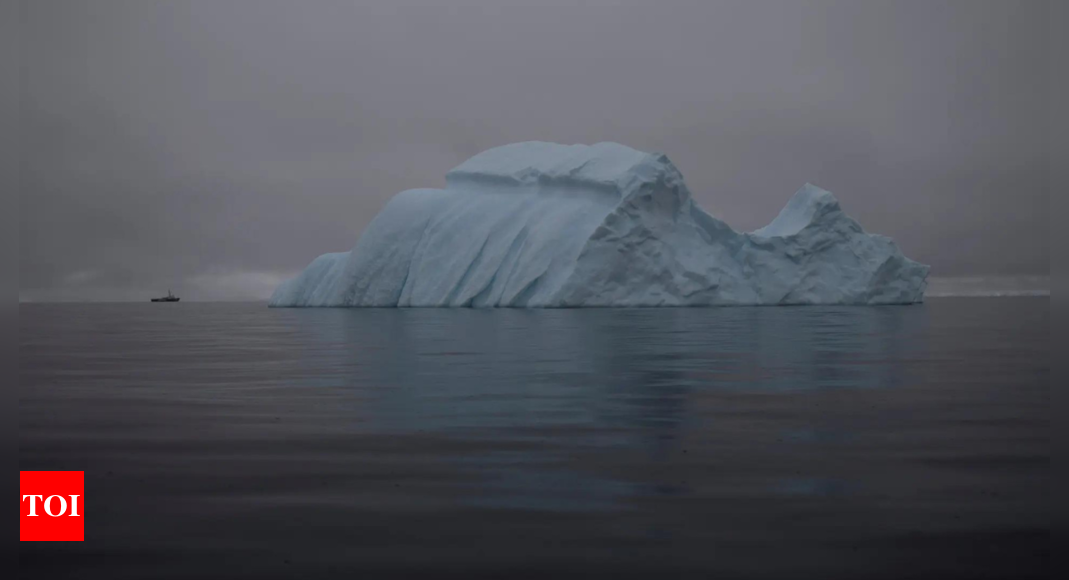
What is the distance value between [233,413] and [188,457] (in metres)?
2.11

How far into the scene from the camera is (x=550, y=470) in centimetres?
605

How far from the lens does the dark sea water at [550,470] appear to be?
14.2 ft

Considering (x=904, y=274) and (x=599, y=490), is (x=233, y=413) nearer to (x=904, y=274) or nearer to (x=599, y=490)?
(x=599, y=490)

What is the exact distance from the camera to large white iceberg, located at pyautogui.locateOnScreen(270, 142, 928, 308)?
41781mm

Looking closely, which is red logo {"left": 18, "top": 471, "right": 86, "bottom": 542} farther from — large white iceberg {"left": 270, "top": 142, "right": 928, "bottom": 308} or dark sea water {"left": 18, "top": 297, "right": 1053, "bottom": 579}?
large white iceberg {"left": 270, "top": 142, "right": 928, "bottom": 308}

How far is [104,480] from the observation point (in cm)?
583

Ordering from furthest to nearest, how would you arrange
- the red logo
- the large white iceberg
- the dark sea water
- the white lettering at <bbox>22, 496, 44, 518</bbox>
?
the large white iceberg
the white lettering at <bbox>22, 496, 44, 518</bbox>
the red logo
the dark sea water

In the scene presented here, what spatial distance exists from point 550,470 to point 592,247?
34.9 m

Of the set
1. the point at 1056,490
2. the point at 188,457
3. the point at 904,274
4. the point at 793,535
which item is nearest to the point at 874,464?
the point at 1056,490

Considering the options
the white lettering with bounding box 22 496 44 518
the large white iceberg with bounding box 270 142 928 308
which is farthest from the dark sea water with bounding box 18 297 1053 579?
the large white iceberg with bounding box 270 142 928 308

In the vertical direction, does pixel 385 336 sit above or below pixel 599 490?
above

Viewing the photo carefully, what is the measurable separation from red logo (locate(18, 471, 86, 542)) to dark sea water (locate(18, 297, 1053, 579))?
0.30 feet

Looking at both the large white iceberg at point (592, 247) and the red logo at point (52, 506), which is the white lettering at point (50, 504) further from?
the large white iceberg at point (592, 247)

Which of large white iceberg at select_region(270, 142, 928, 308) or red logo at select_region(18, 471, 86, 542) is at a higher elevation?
large white iceberg at select_region(270, 142, 928, 308)
